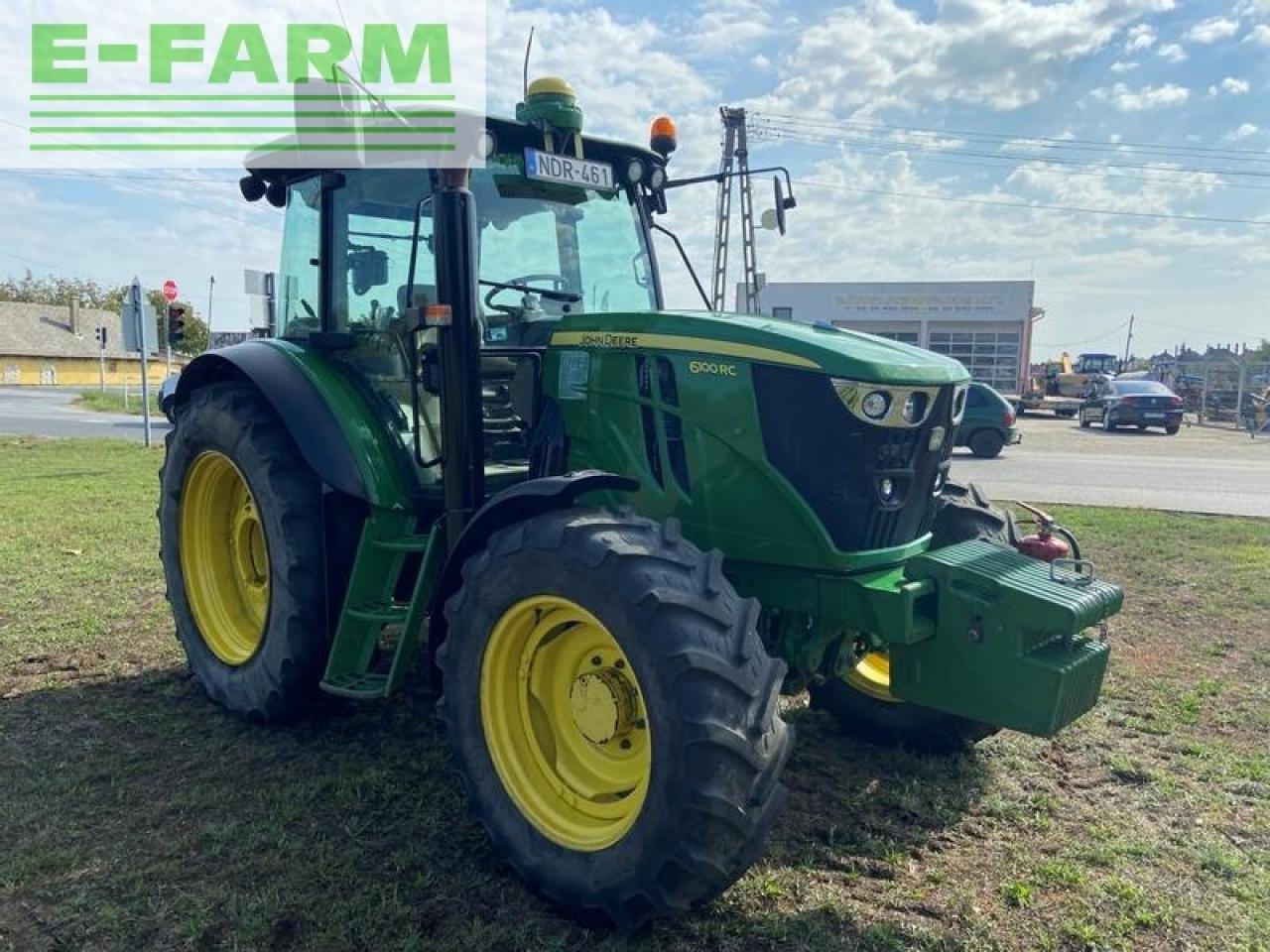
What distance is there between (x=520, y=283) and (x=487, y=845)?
233cm

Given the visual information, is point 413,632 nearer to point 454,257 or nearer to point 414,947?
point 414,947

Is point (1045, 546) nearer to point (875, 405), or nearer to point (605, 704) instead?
point (875, 405)

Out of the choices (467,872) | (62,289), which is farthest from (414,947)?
(62,289)

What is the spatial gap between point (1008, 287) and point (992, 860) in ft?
134

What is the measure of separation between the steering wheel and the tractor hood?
50 cm

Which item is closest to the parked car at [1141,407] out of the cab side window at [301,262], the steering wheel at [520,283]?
the steering wheel at [520,283]

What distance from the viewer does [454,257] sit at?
3430 mm

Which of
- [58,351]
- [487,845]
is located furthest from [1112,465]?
[58,351]

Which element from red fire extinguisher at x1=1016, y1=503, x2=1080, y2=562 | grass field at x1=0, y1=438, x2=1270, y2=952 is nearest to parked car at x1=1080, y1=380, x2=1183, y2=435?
grass field at x1=0, y1=438, x2=1270, y2=952

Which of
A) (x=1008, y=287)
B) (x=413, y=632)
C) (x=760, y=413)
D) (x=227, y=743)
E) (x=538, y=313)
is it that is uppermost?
(x=1008, y=287)

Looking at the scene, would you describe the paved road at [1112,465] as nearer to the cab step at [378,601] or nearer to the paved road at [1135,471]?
the paved road at [1135,471]

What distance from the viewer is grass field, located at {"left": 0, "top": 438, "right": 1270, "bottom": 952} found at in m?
2.82

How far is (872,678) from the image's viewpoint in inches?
165

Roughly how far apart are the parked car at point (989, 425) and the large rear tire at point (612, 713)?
53.8 ft
